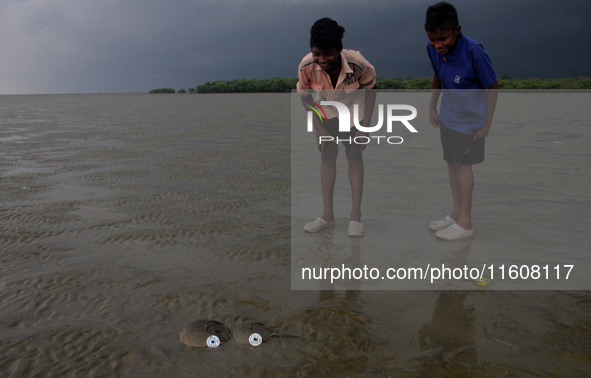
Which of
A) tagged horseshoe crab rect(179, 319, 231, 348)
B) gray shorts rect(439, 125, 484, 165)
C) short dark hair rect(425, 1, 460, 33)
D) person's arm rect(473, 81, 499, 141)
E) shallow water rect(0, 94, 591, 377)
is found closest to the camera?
shallow water rect(0, 94, 591, 377)

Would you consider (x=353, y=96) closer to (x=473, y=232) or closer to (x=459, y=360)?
(x=473, y=232)

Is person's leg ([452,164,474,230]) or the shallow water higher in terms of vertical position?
person's leg ([452,164,474,230])

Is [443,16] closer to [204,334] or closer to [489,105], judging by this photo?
[489,105]

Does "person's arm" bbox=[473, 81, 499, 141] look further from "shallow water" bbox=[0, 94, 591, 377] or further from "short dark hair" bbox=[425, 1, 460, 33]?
"shallow water" bbox=[0, 94, 591, 377]

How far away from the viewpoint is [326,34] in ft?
9.47

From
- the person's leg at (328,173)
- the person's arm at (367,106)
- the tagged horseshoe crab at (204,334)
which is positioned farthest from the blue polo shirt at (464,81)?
the tagged horseshoe crab at (204,334)

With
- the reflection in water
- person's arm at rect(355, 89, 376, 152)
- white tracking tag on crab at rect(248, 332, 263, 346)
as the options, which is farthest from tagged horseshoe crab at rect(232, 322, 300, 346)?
person's arm at rect(355, 89, 376, 152)

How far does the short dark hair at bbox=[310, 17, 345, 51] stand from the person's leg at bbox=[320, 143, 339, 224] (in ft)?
2.88

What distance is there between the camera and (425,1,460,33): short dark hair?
114 inches

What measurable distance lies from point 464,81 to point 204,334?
8.07 ft

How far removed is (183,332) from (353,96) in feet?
6.94

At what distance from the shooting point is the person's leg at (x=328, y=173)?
3.58 metres

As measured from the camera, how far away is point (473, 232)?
3.50 m

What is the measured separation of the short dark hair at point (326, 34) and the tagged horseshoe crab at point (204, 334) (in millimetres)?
1929
